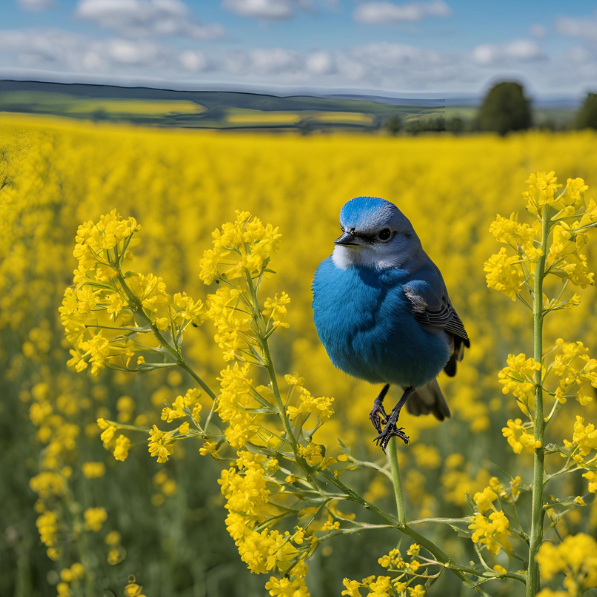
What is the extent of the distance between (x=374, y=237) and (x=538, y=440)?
0.71 metres

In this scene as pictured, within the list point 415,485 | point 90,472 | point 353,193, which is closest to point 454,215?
point 353,193

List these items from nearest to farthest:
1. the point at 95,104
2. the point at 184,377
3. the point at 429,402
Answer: the point at 95,104
the point at 429,402
the point at 184,377

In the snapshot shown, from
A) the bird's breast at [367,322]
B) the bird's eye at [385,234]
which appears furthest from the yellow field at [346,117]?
the bird's breast at [367,322]

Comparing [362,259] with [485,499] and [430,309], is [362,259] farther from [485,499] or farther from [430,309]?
[485,499]

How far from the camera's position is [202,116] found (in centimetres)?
153

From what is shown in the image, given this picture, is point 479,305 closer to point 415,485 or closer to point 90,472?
point 415,485

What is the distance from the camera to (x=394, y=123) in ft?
5.00

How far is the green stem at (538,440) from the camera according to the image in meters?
1.44

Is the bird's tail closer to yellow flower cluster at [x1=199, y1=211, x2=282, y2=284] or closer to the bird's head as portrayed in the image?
the bird's head

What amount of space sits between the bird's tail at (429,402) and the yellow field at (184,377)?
0.97ft

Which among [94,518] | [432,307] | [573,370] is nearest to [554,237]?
[573,370]

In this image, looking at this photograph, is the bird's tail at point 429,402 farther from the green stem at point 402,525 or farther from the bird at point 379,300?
the green stem at point 402,525

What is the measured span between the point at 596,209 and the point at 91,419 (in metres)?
4.98

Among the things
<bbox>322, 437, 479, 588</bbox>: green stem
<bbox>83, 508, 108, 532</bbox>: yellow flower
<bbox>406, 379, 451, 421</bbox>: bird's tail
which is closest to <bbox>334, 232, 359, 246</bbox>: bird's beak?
<bbox>322, 437, 479, 588</bbox>: green stem
